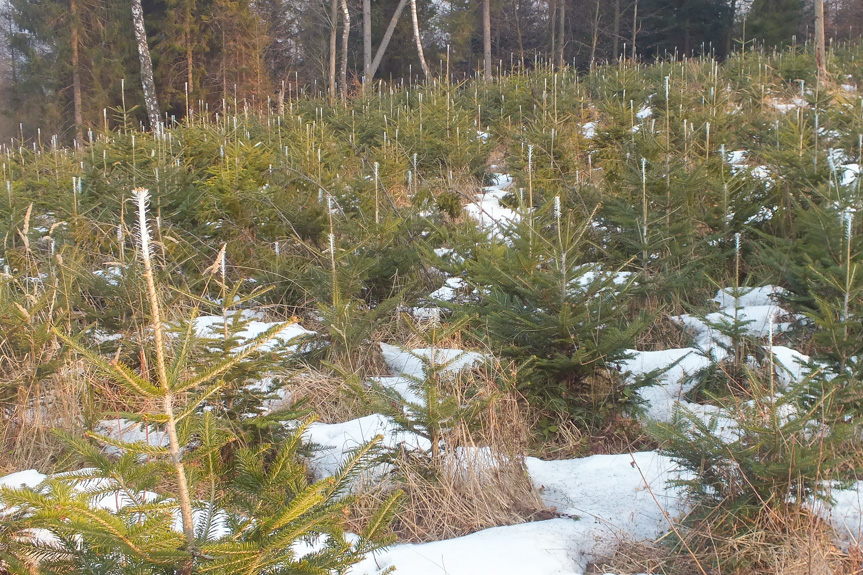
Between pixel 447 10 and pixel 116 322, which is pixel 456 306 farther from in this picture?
pixel 447 10

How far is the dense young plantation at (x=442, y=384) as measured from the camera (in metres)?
1.93

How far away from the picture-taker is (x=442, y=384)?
367 cm

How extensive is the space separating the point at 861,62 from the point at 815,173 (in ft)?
37.2

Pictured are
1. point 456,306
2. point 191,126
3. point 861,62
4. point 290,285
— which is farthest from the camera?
point 861,62

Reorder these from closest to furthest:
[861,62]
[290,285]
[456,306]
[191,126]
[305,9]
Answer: [456,306] → [290,285] → [191,126] → [861,62] → [305,9]

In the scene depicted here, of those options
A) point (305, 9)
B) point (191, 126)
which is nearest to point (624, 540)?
point (191, 126)

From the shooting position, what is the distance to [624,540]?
2.77 m

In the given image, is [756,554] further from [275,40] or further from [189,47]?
[275,40]

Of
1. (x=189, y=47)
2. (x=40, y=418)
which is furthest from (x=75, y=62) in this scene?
(x=40, y=418)

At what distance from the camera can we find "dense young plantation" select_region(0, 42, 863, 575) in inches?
76.0

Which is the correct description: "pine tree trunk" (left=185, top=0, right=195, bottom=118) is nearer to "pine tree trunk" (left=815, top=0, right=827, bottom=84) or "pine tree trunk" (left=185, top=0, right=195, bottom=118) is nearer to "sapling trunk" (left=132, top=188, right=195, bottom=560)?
"pine tree trunk" (left=815, top=0, right=827, bottom=84)

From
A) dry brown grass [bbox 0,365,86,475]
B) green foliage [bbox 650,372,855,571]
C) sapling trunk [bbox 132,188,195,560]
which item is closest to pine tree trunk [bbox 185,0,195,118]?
dry brown grass [bbox 0,365,86,475]

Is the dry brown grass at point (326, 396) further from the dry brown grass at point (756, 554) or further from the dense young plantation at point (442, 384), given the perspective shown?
the dry brown grass at point (756, 554)

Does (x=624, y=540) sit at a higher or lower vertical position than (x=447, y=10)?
lower
